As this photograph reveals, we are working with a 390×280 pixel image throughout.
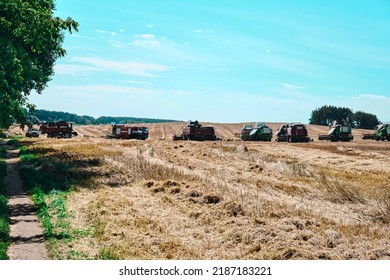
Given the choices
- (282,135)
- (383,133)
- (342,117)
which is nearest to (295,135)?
(282,135)

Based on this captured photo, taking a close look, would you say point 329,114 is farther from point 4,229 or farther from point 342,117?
point 4,229

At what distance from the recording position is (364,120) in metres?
127

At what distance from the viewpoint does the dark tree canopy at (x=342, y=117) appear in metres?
127

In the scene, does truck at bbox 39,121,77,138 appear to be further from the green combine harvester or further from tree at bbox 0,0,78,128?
tree at bbox 0,0,78,128

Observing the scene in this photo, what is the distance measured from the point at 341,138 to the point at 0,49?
179 ft

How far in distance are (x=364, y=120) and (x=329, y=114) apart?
14.7 metres

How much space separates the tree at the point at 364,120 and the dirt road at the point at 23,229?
405 ft

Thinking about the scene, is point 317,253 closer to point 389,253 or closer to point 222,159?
point 389,253

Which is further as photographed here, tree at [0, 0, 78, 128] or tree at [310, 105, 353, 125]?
tree at [310, 105, 353, 125]

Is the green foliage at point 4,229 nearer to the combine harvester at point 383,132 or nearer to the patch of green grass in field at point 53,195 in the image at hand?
the patch of green grass in field at point 53,195

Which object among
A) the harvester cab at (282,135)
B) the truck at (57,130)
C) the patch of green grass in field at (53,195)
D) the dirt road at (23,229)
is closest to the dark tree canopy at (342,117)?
the harvester cab at (282,135)

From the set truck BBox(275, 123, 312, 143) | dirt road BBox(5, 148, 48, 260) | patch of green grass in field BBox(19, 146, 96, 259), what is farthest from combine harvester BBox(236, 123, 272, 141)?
dirt road BBox(5, 148, 48, 260)

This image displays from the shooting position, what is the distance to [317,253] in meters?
9.99

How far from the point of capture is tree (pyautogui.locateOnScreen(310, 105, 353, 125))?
138 m
